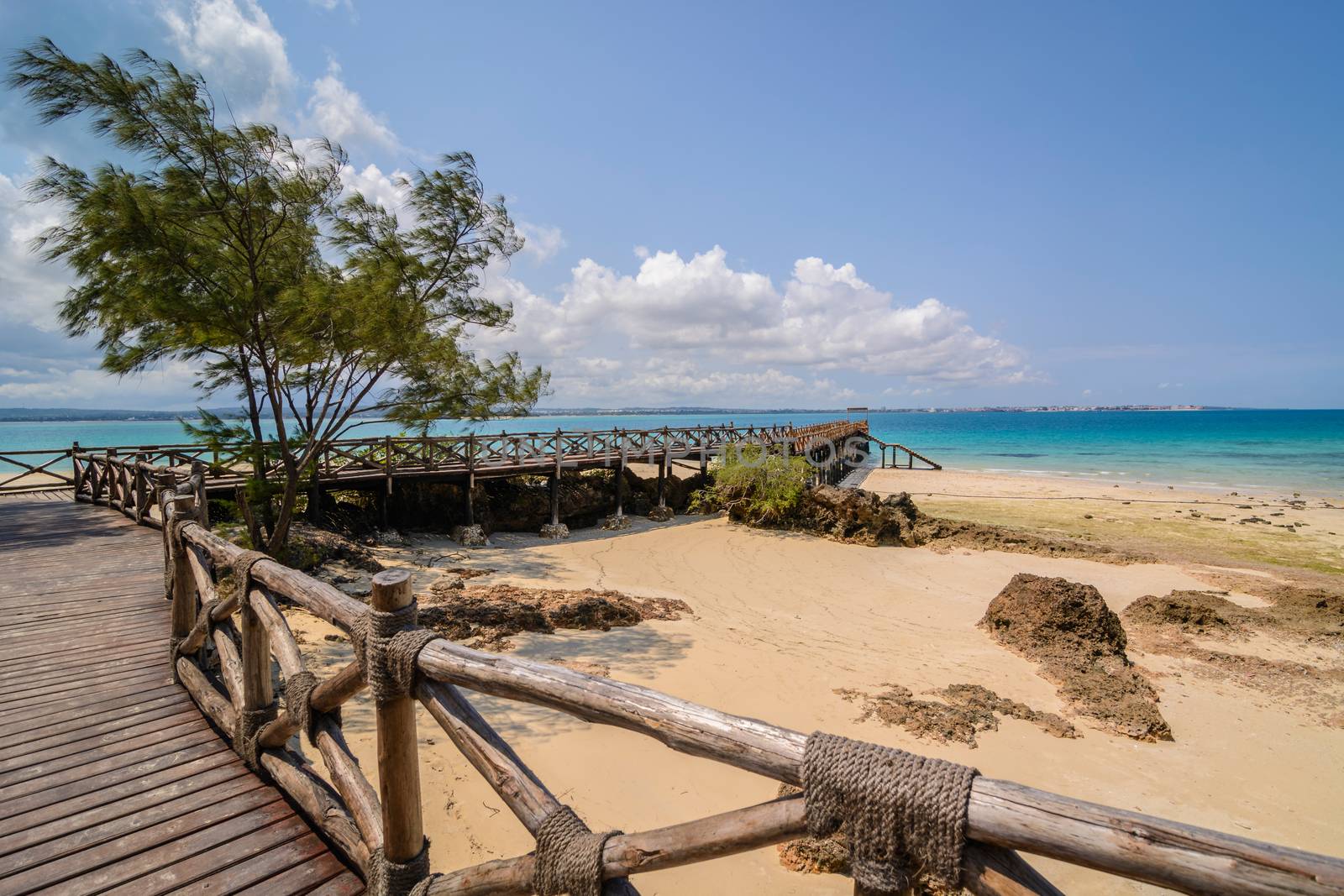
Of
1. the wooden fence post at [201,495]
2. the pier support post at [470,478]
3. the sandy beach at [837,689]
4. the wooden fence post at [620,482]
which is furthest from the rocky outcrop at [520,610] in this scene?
the wooden fence post at [620,482]

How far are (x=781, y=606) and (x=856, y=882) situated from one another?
10.0m

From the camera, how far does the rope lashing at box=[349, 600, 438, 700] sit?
257 centimetres

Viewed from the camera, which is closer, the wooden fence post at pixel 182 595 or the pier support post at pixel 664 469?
the wooden fence post at pixel 182 595

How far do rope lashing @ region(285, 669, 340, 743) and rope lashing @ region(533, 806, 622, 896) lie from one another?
5.21 ft

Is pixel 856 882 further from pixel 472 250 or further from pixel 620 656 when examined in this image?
pixel 472 250

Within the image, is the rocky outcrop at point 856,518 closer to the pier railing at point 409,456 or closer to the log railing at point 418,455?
the pier railing at point 409,456

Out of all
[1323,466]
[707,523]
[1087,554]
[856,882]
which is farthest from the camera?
[1323,466]

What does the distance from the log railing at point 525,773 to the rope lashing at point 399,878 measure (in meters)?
0.03

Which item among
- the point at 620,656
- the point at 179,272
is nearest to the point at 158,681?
the point at 620,656

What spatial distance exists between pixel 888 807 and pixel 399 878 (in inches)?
86.3

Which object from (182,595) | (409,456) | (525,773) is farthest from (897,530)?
(525,773)

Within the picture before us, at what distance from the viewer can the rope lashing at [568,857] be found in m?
2.15

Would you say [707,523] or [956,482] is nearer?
[707,523]

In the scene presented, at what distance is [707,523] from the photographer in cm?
1944
